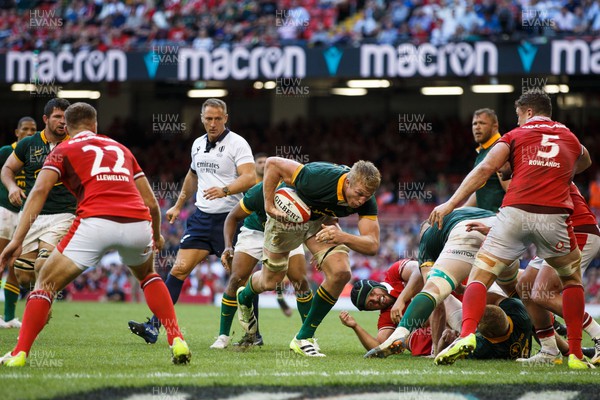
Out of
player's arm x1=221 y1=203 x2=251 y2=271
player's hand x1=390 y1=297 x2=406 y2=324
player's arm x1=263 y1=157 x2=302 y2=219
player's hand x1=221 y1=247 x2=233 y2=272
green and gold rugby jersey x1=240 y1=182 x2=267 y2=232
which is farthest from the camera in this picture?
player's arm x1=221 y1=203 x2=251 y2=271

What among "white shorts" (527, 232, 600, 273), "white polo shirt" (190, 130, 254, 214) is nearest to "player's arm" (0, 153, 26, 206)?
"white polo shirt" (190, 130, 254, 214)

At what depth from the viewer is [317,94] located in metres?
29.1

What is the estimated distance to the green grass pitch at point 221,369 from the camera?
5816mm

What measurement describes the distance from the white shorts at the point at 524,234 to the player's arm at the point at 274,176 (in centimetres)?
180

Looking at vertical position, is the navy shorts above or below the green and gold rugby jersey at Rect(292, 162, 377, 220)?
below

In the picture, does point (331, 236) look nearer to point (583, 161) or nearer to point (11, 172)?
point (583, 161)

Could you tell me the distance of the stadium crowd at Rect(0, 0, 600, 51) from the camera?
70.3ft

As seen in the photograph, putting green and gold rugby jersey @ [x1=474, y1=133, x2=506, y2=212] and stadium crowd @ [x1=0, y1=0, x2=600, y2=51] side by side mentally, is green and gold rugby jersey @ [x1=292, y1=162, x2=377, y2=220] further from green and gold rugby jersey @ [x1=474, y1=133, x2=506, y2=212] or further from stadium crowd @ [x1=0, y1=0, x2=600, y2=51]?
stadium crowd @ [x1=0, y1=0, x2=600, y2=51]

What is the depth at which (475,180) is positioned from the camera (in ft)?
23.2

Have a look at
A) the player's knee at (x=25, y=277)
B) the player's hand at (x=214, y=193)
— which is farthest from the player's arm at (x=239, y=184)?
the player's knee at (x=25, y=277)

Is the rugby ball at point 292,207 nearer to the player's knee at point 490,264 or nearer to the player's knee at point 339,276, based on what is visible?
the player's knee at point 339,276

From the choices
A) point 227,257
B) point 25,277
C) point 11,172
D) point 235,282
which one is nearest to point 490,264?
point 227,257

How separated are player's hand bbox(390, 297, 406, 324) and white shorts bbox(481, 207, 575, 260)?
3.84 ft

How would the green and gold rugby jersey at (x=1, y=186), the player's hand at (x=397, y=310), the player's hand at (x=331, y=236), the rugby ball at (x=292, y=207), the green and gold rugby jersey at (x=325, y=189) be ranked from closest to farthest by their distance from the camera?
the player's hand at (x=331, y=236) → the green and gold rugby jersey at (x=325, y=189) → the rugby ball at (x=292, y=207) → the player's hand at (x=397, y=310) → the green and gold rugby jersey at (x=1, y=186)
